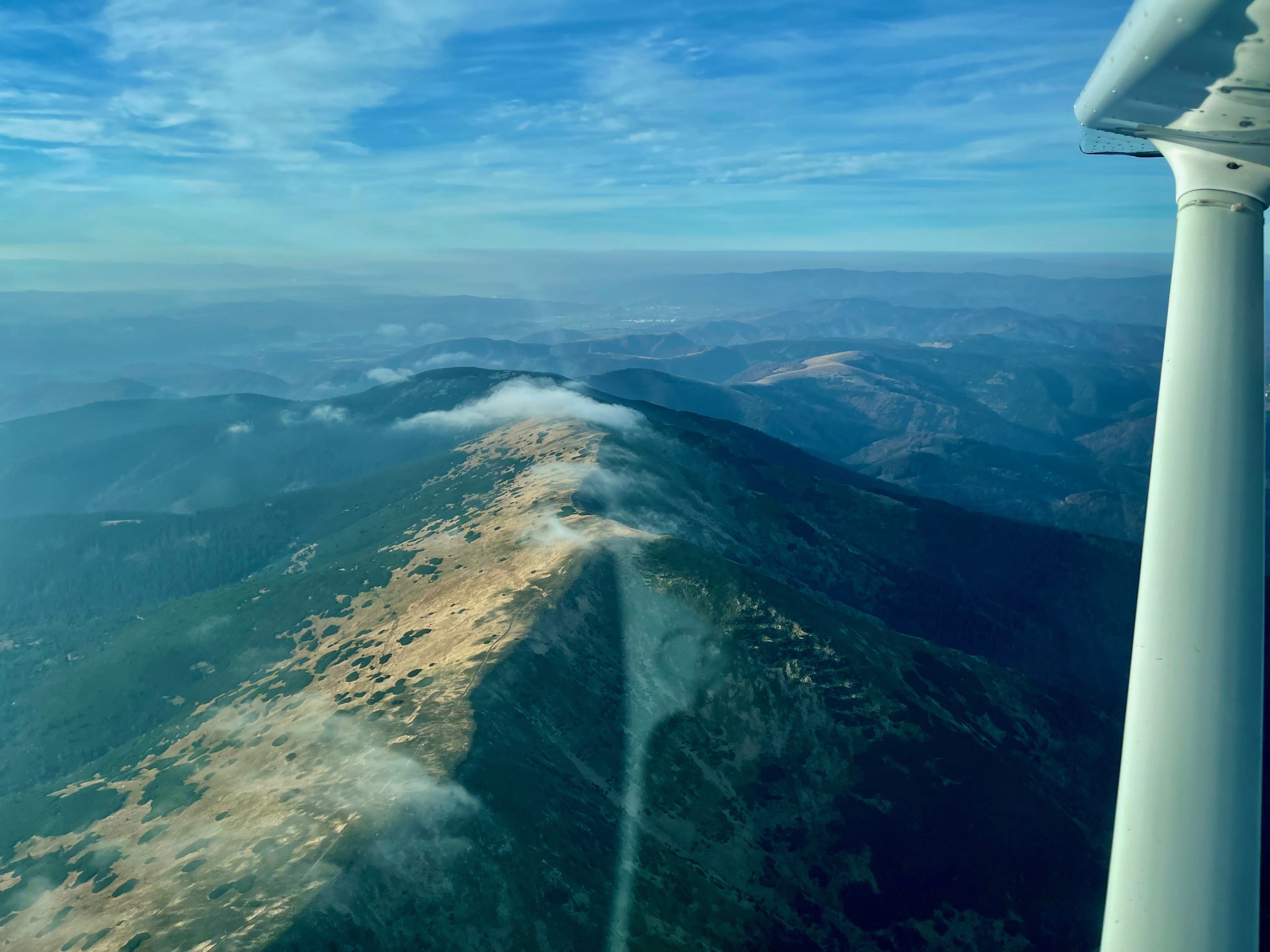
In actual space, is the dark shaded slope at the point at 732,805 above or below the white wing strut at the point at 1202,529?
below

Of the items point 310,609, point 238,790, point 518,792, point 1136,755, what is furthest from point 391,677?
point 1136,755

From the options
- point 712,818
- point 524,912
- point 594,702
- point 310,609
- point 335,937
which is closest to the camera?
point 335,937

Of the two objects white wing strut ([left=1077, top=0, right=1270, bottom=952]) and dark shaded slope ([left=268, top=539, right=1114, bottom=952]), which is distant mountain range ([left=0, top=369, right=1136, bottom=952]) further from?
white wing strut ([left=1077, top=0, right=1270, bottom=952])

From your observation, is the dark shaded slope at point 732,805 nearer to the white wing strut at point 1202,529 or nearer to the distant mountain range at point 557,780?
the distant mountain range at point 557,780

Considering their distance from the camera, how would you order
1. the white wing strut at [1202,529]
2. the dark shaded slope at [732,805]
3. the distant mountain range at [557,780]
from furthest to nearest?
the dark shaded slope at [732,805]
the distant mountain range at [557,780]
the white wing strut at [1202,529]

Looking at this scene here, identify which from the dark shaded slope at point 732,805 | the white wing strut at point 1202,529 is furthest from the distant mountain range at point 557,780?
the white wing strut at point 1202,529

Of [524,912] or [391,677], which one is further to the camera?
[391,677]

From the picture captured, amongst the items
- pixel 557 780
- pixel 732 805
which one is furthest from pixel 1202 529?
pixel 732 805

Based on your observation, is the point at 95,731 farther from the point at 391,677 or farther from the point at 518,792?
the point at 518,792

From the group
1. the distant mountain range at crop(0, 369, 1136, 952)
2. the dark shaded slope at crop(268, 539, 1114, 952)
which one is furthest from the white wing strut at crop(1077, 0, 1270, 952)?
the distant mountain range at crop(0, 369, 1136, 952)
